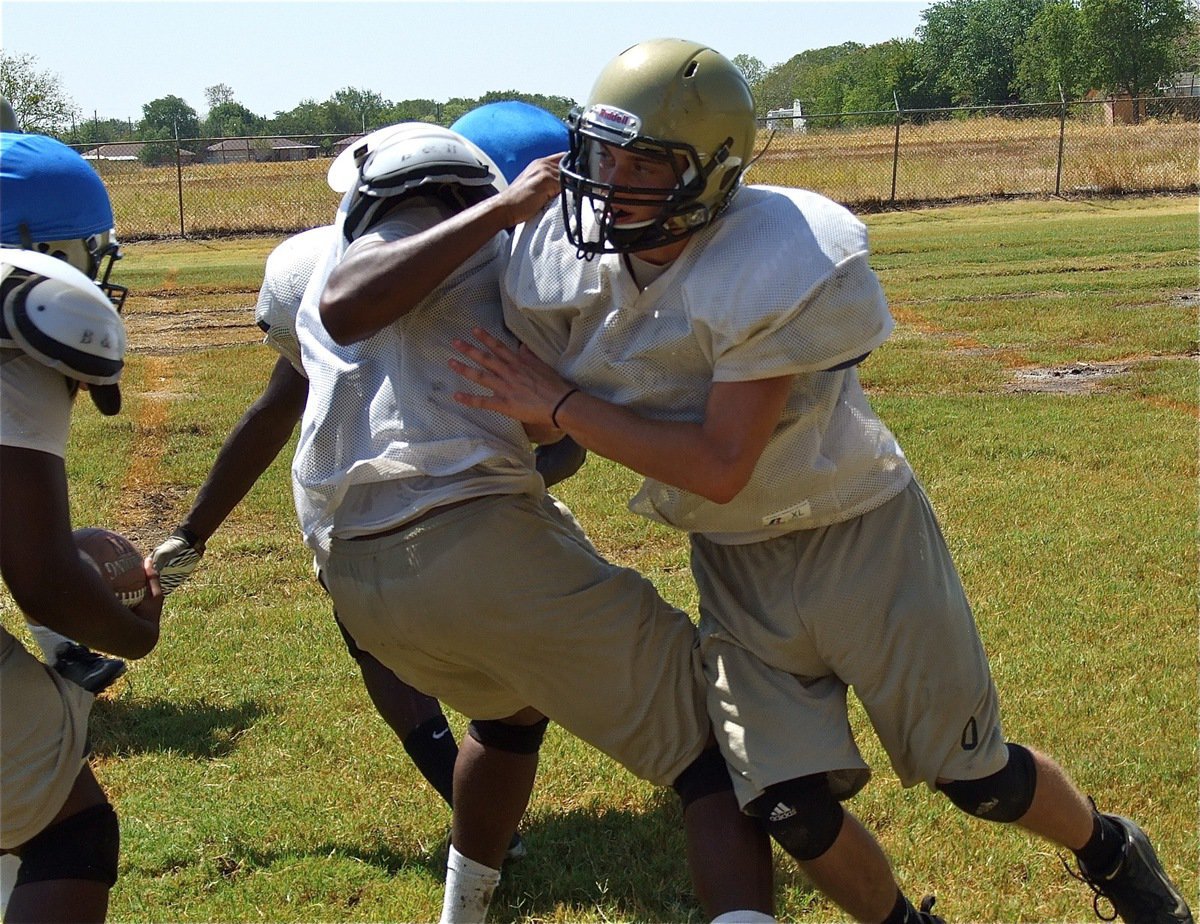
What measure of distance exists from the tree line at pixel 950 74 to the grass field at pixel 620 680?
3403cm

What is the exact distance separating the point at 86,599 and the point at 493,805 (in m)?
1.10

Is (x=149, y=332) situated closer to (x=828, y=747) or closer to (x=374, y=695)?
(x=374, y=695)

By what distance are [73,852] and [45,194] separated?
141cm

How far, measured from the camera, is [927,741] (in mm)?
2844

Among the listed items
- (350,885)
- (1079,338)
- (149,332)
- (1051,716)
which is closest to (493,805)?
(350,885)

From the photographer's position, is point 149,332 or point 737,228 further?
point 149,332

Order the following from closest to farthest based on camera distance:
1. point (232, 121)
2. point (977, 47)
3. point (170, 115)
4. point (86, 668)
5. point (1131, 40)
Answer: point (86, 668), point (1131, 40), point (977, 47), point (232, 121), point (170, 115)

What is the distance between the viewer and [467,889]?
3.29 m

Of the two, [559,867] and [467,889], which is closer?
[467,889]

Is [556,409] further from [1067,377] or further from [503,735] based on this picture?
[1067,377]

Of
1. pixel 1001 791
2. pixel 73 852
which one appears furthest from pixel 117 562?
pixel 1001 791

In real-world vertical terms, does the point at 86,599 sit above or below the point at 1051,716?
above

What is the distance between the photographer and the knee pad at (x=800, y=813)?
271cm

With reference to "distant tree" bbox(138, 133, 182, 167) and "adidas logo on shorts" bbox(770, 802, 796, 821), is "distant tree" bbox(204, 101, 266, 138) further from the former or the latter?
"adidas logo on shorts" bbox(770, 802, 796, 821)
